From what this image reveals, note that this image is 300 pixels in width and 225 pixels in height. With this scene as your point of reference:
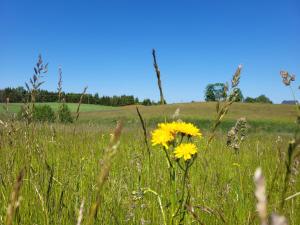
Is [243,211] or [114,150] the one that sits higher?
[114,150]

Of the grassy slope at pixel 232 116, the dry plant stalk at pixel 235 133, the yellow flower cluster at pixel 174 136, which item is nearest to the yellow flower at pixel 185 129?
the yellow flower cluster at pixel 174 136

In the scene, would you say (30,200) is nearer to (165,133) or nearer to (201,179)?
(165,133)

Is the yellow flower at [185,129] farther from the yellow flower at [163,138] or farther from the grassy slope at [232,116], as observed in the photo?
the grassy slope at [232,116]

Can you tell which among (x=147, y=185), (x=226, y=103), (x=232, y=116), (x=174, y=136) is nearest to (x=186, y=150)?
(x=174, y=136)

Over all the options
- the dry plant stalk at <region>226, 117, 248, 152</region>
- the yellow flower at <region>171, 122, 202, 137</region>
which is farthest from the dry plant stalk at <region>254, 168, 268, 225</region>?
the dry plant stalk at <region>226, 117, 248, 152</region>

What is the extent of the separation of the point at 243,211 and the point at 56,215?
1.30 metres

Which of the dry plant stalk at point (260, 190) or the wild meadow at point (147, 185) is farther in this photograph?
the wild meadow at point (147, 185)

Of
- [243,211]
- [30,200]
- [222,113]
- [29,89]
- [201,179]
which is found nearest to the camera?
[222,113]

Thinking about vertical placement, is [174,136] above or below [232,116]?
above

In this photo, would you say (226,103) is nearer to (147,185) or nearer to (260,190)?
(260,190)

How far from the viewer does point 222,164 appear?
15.9ft

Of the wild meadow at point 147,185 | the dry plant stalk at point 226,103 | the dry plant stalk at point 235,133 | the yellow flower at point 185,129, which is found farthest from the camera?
the dry plant stalk at point 235,133

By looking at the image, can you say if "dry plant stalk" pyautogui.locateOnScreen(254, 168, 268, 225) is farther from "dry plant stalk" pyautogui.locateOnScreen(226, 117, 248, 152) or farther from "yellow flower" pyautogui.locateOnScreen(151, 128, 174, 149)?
"dry plant stalk" pyautogui.locateOnScreen(226, 117, 248, 152)

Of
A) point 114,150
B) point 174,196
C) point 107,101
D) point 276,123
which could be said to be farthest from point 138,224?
point 107,101
